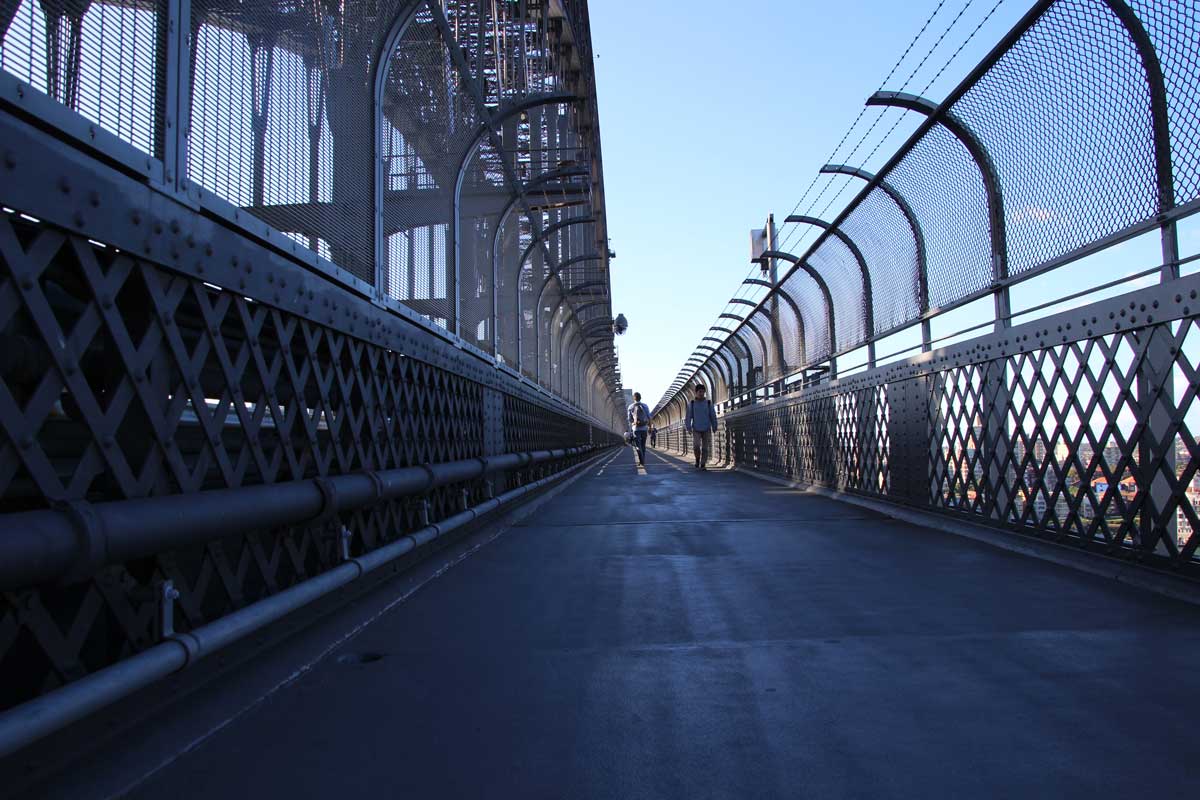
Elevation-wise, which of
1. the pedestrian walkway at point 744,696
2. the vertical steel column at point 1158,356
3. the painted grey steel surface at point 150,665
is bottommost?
the pedestrian walkway at point 744,696

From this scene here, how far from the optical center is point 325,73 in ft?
13.2

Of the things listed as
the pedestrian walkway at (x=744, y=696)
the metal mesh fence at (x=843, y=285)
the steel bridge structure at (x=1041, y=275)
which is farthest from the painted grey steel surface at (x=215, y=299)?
the metal mesh fence at (x=843, y=285)

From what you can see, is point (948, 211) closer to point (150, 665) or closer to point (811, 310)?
point (811, 310)

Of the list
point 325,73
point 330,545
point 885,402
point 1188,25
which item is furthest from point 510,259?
point 1188,25

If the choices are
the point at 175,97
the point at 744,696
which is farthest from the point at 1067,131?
the point at 175,97

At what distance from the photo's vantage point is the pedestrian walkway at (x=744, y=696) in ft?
6.30

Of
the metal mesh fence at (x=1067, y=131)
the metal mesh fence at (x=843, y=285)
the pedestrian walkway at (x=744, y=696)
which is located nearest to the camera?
the pedestrian walkway at (x=744, y=696)

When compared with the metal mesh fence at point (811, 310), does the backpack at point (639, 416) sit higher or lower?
lower

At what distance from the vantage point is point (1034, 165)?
17.0 feet

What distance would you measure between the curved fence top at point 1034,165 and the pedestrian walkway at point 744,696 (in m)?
2.08

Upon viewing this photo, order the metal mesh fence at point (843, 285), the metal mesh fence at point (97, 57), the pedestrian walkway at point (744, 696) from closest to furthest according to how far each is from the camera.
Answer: the pedestrian walkway at point (744, 696) < the metal mesh fence at point (97, 57) < the metal mesh fence at point (843, 285)

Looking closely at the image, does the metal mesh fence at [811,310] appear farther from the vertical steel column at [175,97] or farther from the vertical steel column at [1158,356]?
the vertical steel column at [175,97]

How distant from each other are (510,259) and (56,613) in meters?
7.99

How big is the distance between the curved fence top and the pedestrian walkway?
208cm
